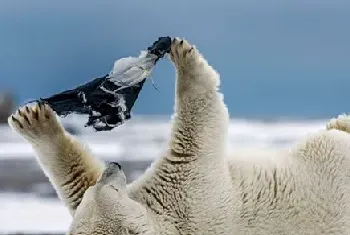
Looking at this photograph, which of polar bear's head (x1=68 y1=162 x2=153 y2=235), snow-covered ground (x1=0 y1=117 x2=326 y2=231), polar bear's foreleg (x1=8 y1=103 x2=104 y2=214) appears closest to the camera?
polar bear's head (x1=68 y1=162 x2=153 y2=235)

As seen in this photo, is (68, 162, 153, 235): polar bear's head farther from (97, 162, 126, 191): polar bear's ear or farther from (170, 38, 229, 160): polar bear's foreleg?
(170, 38, 229, 160): polar bear's foreleg

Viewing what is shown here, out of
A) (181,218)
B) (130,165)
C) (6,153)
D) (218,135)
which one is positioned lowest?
(181,218)

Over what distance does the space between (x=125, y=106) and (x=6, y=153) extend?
14.0 metres

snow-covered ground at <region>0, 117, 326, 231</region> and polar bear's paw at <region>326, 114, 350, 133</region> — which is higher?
snow-covered ground at <region>0, 117, 326, 231</region>

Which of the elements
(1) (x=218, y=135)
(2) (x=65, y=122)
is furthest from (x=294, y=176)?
(2) (x=65, y=122)

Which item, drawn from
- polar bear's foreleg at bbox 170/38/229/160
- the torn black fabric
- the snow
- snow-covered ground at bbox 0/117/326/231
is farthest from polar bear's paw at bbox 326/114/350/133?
the snow

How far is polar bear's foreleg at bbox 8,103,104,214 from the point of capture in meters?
3.45

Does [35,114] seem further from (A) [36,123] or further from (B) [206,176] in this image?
(B) [206,176]

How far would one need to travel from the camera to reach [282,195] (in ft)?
11.6

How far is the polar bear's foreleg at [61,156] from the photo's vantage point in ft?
11.3

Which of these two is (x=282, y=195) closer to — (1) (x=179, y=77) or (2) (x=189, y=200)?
(2) (x=189, y=200)

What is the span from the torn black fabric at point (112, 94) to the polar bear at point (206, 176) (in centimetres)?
11

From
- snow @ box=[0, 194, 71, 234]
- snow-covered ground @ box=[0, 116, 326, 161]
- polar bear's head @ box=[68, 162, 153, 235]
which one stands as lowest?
polar bear's head @ box=[68, 162, 153, 235]

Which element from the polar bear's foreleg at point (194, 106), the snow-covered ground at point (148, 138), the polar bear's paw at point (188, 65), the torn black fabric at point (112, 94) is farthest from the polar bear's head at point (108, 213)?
the snow-covered ground at point (148, 138)
